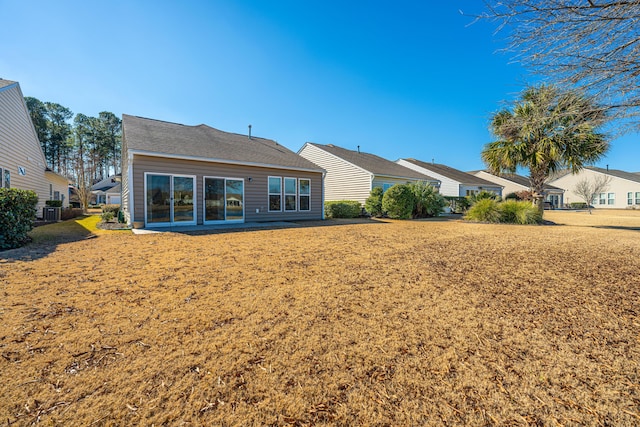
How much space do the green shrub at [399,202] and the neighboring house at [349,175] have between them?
2.51 metres

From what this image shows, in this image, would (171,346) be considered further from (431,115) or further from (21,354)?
(431,115)

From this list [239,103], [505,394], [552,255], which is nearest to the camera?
[505,394]

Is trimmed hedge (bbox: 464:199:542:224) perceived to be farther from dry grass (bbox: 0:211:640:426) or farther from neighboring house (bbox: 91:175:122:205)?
neighboring house (bbox: 91:175:122:205)

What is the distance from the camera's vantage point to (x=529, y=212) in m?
12.6

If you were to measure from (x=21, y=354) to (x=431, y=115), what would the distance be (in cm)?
2086

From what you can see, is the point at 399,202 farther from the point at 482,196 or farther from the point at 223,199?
the point at 223,199

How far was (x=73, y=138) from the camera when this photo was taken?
120ft

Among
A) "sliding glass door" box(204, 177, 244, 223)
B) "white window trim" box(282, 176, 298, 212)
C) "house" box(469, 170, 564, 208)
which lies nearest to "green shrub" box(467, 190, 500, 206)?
"white window trim" box(282, 176, 298, 212)

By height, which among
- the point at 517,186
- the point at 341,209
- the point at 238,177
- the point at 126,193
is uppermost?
the point at 517,186

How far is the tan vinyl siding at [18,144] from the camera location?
10300 mm

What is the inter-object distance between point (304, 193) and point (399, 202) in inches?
211

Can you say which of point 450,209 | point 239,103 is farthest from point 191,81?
point 450,209

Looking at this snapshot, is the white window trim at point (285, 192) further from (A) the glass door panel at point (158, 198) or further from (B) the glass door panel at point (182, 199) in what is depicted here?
(A) the glass door panel at point (158, 198)

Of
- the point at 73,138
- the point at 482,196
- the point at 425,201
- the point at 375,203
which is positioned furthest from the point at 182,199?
the point at 73,138
